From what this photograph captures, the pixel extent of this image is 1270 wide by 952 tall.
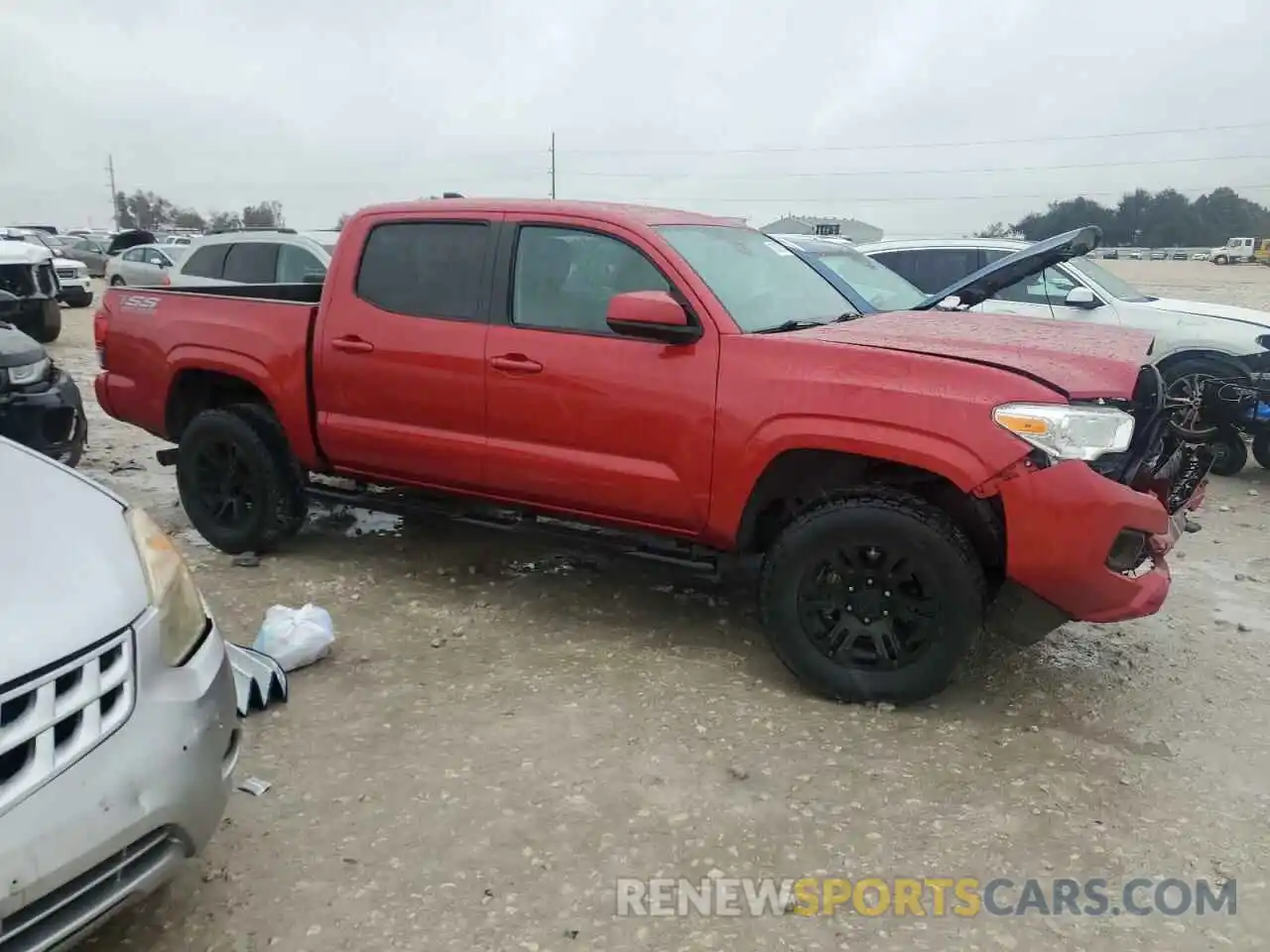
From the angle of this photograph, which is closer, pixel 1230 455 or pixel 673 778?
pixel 673 778

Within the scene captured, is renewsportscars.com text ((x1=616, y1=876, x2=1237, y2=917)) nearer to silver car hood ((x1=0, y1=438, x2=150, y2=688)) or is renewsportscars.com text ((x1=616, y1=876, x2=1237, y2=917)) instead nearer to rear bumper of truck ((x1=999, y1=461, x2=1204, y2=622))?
rear bumper of truck ((x1=999, y1=461, x2=1204, y2=622))

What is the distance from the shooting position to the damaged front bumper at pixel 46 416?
17.7 feet

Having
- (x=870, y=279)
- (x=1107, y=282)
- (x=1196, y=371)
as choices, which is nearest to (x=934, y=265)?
(x=1107, y=282)

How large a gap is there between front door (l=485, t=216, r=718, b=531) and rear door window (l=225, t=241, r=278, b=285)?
22.2 ft

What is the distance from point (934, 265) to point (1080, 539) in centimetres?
650

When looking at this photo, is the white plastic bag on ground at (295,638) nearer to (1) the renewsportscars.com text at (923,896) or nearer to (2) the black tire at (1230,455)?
(1) the renewsportscars.com text at (923,896)

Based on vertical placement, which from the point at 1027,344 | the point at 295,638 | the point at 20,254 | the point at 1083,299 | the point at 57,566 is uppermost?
the point at 1027,344

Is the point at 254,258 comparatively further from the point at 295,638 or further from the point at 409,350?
the point at 295,638

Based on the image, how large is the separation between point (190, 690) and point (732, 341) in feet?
7.32

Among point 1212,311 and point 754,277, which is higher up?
point 754,277

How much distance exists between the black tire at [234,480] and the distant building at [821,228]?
43.6 feet

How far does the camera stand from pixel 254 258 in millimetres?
10281

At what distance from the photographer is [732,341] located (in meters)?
3.67

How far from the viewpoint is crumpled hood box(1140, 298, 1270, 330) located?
24.8 feet
